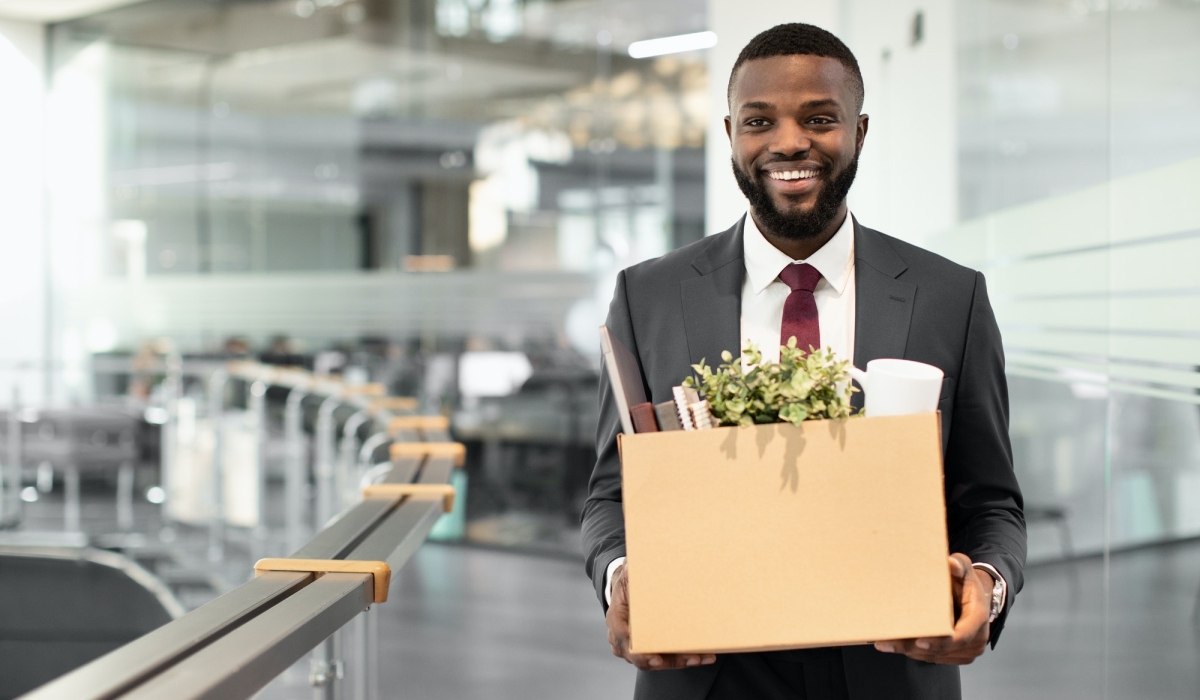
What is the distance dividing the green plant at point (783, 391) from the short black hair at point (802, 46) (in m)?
0.40

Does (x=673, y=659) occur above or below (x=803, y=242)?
below

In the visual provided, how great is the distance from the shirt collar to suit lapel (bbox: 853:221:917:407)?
0.06ft

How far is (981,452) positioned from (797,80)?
0.52 metres

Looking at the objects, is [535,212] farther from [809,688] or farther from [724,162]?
[809,688]

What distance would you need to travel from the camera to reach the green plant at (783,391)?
99cm

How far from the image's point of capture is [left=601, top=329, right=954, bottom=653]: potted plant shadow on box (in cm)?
99

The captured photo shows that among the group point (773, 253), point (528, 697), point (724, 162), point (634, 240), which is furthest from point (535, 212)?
point (773, 253)

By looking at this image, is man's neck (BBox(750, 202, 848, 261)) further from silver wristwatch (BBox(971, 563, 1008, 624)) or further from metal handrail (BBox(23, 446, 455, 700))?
metal handrail (BBox(23, 446, 455, 700))

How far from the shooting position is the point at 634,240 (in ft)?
21.4

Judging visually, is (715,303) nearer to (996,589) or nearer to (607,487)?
(607,487)

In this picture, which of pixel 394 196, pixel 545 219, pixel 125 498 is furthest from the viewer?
pixel 394 196

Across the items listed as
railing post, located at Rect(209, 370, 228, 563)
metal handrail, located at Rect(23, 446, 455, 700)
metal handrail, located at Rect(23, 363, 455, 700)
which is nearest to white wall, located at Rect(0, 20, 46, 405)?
railing post, located at Rect(209, 370, 228, 563)

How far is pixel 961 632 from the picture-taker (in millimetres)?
1010

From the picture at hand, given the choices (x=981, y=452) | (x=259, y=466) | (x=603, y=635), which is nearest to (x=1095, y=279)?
(x=981, y=452)
